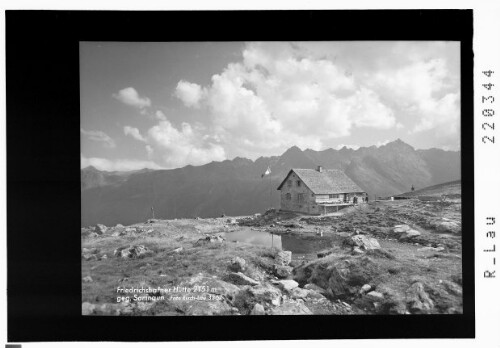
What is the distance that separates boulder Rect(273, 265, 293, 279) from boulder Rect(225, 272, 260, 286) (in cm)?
34

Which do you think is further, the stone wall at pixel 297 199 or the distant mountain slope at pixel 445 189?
the stone wall at pixel 297 199

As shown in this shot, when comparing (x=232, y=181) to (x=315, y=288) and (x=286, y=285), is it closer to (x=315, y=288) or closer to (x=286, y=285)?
(x=286, y=285)

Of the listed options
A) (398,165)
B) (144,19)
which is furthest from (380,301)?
(144,19)

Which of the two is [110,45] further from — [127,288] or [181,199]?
[127,288]

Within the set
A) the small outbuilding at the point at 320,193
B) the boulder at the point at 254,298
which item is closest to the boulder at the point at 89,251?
the boulder at the point at 254,298

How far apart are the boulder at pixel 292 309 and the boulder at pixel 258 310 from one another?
145mm

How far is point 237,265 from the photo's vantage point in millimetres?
4176

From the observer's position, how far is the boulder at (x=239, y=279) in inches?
162

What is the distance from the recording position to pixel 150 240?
435 centimetres

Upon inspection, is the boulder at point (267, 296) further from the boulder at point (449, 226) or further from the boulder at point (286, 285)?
the boulder at point (449, 226)

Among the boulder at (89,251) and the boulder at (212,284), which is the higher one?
the boulder at (89,251)

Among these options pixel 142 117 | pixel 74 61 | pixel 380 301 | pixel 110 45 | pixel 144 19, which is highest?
pixel 144 19

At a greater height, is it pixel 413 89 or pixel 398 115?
pixel 413 89

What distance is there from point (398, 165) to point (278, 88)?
2226 millimetres
